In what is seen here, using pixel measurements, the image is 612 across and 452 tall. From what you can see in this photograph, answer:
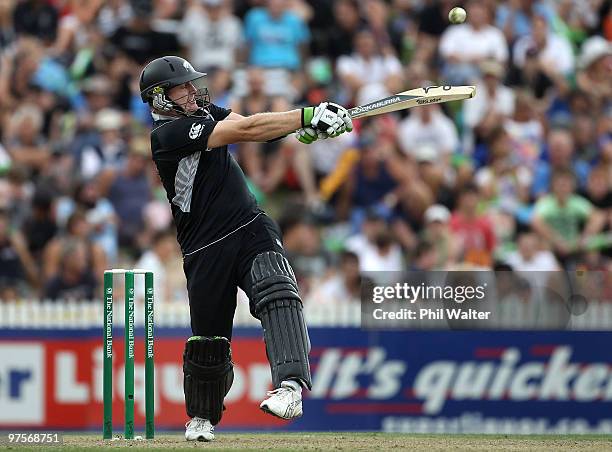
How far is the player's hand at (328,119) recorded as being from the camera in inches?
305

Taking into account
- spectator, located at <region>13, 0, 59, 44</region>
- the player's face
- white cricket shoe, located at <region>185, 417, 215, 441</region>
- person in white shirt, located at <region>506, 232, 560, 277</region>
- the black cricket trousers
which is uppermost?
spectator, located at <region>13, 0, 59, 44</region>

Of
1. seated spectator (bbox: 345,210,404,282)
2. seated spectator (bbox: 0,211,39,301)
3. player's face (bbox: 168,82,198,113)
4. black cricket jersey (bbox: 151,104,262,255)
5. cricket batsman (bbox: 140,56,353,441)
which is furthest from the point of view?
seated spectator (bbox: 0,211,39,301)

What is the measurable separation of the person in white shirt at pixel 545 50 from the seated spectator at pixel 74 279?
587 cm

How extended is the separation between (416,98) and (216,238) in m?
1.50

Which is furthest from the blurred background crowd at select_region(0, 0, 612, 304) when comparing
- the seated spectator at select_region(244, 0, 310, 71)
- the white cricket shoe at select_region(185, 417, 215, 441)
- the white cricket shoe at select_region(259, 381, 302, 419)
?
the white cricket shoe at select_region(259, 381, 302, 419)

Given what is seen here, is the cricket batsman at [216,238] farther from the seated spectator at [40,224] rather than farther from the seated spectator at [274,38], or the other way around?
the seated spectator at [274,38]

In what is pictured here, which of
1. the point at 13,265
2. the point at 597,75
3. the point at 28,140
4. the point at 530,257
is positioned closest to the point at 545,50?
the point at 597,75

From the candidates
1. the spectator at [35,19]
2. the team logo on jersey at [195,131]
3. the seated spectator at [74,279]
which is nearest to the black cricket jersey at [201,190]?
the team logo on jersey at [195,131]

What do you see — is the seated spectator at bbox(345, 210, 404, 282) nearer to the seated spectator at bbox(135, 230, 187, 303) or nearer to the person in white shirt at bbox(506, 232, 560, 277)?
the person in white shirt at bbox(506, 232, 560, 277)

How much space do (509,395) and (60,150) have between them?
19.7 feet

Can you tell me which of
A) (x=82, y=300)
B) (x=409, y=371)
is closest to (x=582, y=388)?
(x=409, y=371)

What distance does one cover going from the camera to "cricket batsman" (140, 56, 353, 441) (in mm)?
7949

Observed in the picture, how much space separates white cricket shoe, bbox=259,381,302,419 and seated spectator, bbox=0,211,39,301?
6.62 meters

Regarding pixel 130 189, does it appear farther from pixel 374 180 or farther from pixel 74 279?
pixel 374 180
